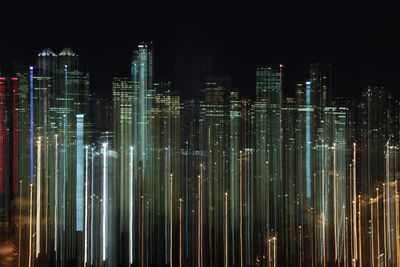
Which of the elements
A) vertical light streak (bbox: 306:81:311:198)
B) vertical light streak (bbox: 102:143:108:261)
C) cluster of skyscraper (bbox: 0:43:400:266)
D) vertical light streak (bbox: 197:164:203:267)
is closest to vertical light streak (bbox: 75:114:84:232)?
cluster of skyscraper (bbox: 0:43:400:266)

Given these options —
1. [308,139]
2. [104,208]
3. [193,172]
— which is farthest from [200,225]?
[308,139]

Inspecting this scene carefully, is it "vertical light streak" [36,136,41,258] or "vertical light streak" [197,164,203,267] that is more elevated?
"vertical light streak" [36,136,41,258]

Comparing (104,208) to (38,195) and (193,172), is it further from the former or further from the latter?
(193,172)

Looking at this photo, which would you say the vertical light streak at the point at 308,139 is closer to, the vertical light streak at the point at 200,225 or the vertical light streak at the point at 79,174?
the vertical light streak at the point at 200,225

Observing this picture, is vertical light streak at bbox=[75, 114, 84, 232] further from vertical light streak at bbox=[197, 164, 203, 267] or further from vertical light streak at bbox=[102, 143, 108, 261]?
vertical light streak at bbox=[197, 164, 203, 267]

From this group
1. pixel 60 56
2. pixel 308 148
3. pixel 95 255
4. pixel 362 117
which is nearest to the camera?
pixel 95 255

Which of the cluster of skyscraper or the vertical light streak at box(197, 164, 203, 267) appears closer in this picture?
the vertical light streak at box(197, 164, 203, 267)

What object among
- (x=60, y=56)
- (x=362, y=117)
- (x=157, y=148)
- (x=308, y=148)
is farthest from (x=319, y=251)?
(x=157, y=148)

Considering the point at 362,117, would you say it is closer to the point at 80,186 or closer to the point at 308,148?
the point at 308,148

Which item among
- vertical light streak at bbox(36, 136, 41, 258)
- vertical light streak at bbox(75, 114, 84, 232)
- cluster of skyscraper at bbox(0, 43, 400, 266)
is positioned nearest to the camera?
vertical light streak at bbox(36, 136, 41, 258)
